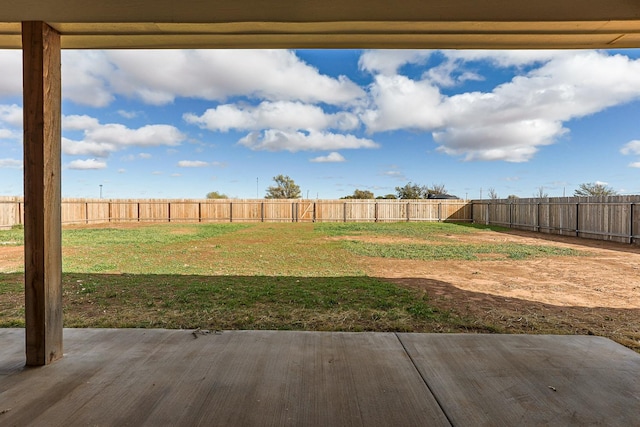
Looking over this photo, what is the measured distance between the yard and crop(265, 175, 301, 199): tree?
3143 centimetres

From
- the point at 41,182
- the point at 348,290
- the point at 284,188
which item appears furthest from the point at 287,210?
the point at 41,182

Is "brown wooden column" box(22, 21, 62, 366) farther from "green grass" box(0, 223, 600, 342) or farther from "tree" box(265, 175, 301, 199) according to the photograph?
"tree" box(265, 175, 301, 199)

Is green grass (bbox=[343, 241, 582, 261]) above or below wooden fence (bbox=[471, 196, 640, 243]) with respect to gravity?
below

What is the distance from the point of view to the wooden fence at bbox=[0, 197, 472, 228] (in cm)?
2229

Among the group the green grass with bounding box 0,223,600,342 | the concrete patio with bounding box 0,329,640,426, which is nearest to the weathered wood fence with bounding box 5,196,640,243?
the green grass with bounding box 0,223,600,342

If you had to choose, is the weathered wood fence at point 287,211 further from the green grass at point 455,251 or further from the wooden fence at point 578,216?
the green grass at point 455,251

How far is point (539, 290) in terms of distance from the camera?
5.16 m

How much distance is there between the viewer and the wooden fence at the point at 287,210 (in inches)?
878

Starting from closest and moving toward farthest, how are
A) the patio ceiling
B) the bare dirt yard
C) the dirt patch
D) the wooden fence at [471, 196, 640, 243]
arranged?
the patio ceiling < the bare dirt yard < the dirt patch < the wooden fence at [471, 196, 640, 243]

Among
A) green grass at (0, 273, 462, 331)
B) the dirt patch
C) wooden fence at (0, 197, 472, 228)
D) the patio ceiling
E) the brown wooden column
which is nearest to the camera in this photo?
the patio ceiling

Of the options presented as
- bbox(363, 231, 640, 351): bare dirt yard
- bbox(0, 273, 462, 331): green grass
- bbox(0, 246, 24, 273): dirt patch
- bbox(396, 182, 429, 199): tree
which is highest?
bbox(396, 182, 429, 199): tree

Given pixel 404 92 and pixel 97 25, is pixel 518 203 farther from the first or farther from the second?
pixel 97 25

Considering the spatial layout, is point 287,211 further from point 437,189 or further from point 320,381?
point 437,189

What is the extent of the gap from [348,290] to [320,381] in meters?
2.89
